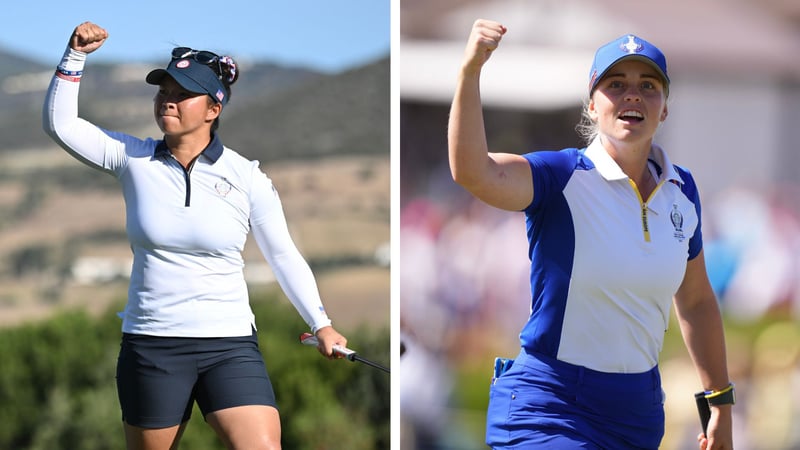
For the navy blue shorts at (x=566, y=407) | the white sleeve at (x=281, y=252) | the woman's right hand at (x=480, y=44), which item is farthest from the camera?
the white sleeve at (x=281, y=252)

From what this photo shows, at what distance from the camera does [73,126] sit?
3.37 m

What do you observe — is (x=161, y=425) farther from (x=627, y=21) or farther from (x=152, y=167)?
(x=627, y=21)

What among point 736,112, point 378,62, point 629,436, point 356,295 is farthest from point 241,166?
point 378,62

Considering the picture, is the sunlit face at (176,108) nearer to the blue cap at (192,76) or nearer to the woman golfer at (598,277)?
the blue cap at (192,76)

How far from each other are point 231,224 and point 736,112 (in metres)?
4.31

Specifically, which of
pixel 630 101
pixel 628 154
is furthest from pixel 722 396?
pixel 630 101

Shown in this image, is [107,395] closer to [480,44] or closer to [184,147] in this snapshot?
[184,147]

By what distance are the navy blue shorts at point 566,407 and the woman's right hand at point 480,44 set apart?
33.9 inches

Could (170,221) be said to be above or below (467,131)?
below

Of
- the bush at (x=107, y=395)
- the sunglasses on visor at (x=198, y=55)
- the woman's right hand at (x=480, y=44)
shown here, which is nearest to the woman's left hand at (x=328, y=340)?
the sunglasses on visor at (x=198, y=55)

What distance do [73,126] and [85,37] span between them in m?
0.28

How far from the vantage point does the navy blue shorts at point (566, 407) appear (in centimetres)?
288

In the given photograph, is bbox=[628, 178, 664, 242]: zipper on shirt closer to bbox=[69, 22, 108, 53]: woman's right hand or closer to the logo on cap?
the logo on cap

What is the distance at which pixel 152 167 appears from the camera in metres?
3.42
